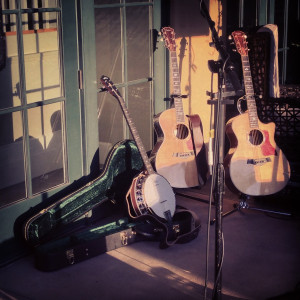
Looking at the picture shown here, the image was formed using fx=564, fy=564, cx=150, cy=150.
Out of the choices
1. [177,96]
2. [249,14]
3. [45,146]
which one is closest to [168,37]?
[177,96]

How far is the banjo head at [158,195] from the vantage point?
3943mm

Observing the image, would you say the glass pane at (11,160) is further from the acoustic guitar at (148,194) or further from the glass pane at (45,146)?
the acoustic guitar at (148,194)

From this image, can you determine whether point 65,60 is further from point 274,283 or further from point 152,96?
point 274,283

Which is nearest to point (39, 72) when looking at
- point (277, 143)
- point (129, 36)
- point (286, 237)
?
point (129, 36)

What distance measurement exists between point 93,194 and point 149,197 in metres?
0.43

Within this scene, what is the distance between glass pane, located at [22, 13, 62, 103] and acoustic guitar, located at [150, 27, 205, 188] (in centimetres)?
86

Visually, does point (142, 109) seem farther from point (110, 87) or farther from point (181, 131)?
point (110, 87)

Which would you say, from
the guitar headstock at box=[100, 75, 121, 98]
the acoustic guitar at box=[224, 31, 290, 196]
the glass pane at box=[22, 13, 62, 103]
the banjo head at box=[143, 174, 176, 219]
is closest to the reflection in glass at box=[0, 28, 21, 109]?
the glass pane at box=[22, 13, 62, 103]

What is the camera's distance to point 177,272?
3582 mm

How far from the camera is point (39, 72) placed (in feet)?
17.2

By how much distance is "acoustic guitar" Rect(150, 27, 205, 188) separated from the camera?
4.35 meters

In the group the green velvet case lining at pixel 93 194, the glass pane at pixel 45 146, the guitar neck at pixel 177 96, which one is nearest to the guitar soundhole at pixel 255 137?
the guitar neck at pixel 177 96

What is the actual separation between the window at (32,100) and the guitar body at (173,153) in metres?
0.74

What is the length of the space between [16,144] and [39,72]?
0.73 meters
